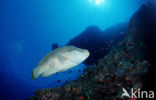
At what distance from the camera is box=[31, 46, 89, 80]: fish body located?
1.31m

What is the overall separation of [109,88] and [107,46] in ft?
40.9

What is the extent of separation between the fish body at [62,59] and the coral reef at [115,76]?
148 inches

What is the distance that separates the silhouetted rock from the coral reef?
688 centimetres

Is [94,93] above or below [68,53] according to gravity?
below

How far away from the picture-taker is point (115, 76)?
6457mm

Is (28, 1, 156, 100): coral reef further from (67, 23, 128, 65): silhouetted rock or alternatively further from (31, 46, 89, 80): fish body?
(67, 23, 128, 65): silhouetted rock

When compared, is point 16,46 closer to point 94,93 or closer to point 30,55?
point 30,55

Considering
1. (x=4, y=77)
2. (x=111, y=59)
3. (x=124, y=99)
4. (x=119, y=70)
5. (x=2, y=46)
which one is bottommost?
(x=124, y=99)

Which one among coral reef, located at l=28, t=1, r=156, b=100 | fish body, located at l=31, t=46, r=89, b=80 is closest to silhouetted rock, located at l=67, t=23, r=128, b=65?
coral reef, located at l=28, t=1, r=156, b=100

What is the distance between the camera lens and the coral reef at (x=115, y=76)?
5082 millimetres

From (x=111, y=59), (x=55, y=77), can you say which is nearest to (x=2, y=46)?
(x=55, y=77)

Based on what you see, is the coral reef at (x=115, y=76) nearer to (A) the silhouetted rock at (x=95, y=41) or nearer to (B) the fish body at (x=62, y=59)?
(B) the fish body at (x=62, y=59)

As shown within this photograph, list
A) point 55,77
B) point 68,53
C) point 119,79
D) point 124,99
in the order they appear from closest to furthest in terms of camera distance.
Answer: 1. point 68,53
2. point 124,99
3. point 119,79
4. point 55,77

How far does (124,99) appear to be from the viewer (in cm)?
401
